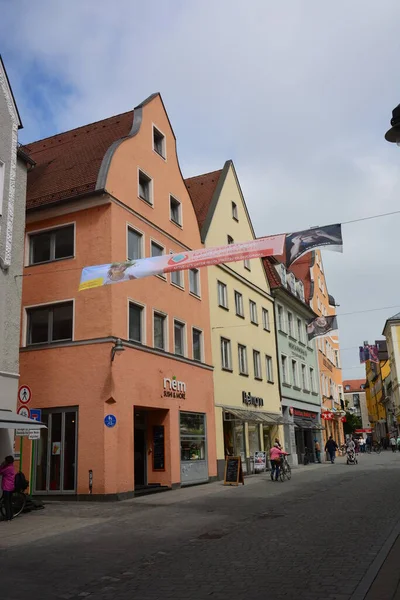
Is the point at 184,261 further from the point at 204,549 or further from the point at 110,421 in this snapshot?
the point at 204,549

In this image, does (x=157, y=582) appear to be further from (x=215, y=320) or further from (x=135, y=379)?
(x=215, y=320)

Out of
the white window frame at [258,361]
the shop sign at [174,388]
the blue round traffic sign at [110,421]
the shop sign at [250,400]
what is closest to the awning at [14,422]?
the blue round traffic sign at [110,421]

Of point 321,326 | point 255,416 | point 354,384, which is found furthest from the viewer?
point 354,384

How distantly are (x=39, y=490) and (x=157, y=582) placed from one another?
13477 mm

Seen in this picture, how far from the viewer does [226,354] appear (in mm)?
29234

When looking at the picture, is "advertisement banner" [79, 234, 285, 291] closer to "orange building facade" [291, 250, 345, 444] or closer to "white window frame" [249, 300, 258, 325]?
"white window frame" [249, 300, 258, 325]

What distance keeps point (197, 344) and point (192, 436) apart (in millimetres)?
4239

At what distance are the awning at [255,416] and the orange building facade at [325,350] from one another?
14.6 metres

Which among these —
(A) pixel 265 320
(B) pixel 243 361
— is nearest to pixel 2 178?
(B) pixel 243 361


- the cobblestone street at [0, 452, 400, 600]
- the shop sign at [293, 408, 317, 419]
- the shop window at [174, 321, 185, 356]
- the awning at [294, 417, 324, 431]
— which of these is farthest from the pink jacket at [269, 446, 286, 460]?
the shop sign at [293, 408, 317, 419]

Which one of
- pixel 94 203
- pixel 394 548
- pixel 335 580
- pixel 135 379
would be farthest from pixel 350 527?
pixel 94 203

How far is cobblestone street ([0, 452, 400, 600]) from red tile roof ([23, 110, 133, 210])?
427 inches

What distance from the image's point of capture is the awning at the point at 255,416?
27797 millimetres

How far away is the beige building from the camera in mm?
28094
